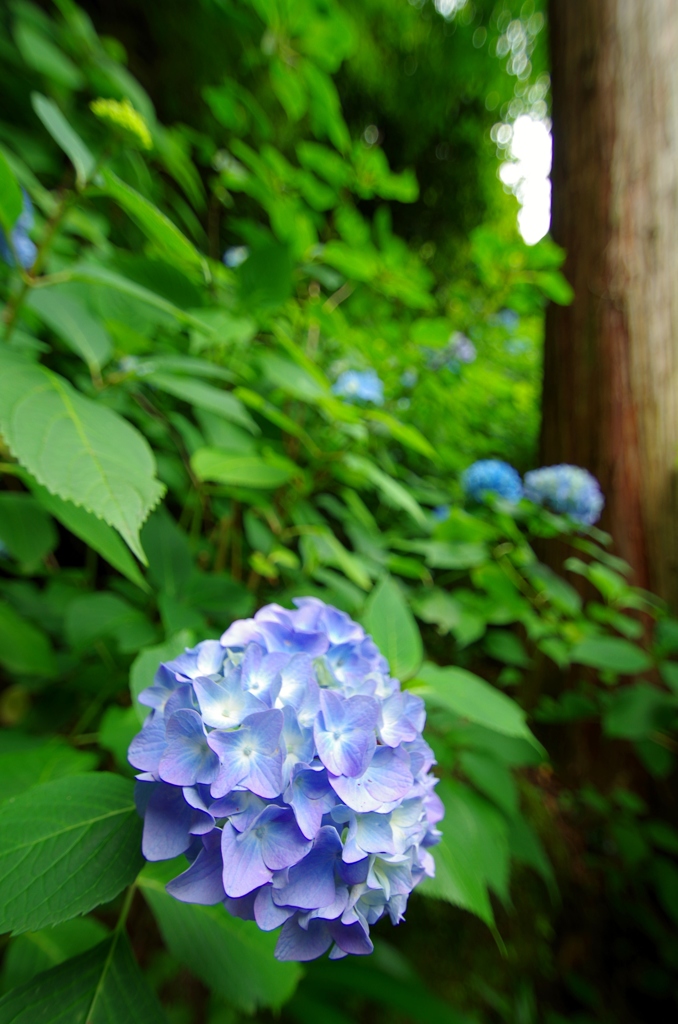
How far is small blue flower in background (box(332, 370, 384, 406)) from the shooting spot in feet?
3.44

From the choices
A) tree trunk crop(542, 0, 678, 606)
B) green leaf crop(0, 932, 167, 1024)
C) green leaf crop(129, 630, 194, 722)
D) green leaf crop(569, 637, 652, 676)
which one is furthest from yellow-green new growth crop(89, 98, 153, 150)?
tree trunk crop(542, 0, 678, 606)

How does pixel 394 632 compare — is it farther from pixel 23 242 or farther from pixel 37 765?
pixel 23 242

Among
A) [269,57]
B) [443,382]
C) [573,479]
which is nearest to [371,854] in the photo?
[573,479]

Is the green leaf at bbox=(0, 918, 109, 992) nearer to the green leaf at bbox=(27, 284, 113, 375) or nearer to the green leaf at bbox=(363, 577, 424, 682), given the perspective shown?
the green leaf at bbox=(363, 577, 424, 682)

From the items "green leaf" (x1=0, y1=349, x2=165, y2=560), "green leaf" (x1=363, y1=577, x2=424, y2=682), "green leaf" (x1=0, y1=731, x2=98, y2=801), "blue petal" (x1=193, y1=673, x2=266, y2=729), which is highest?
"green leaf" (x1=0, y1=349, x2=165, y2=560)

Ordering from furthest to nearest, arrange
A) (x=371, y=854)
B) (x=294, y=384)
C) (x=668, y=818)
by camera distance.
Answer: (x=668, y=818) < (x=294, y=384) < (x=371, y=854)

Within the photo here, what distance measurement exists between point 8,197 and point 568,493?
3.64 feet

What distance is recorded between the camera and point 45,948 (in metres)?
0.56

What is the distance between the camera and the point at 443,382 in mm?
1342

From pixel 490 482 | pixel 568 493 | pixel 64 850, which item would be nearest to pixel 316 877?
pixel 64 850

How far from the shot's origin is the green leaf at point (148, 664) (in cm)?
42

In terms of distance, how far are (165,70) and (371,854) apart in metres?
2.52

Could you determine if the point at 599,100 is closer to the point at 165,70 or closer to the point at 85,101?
the point at 165,70

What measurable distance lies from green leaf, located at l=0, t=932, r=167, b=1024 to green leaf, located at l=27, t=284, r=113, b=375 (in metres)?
0.55
